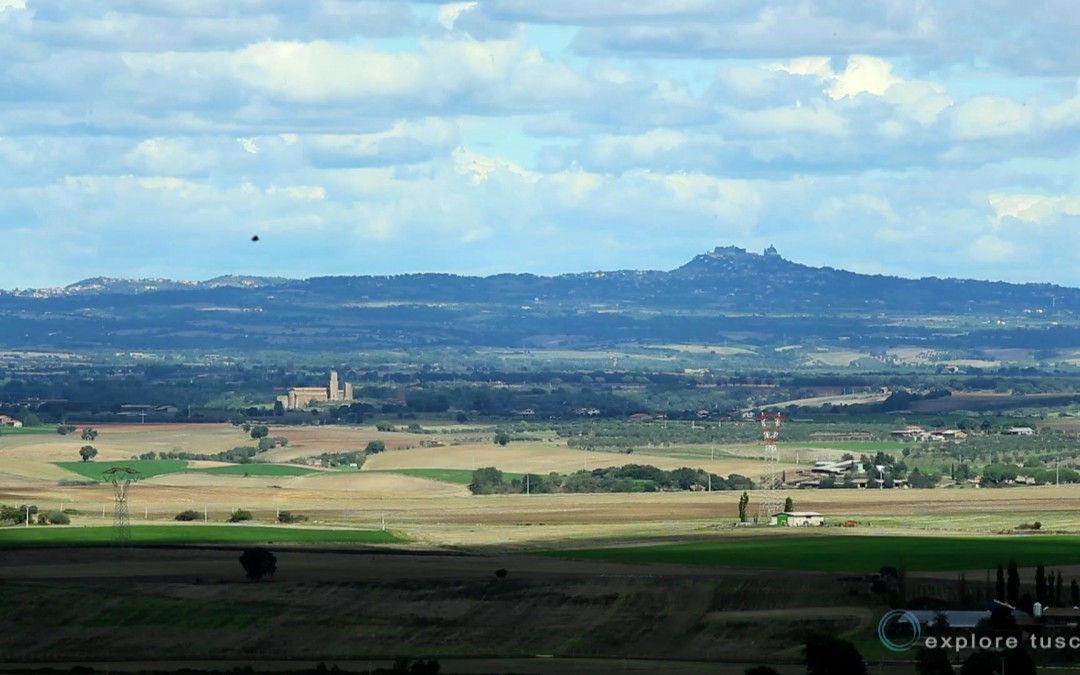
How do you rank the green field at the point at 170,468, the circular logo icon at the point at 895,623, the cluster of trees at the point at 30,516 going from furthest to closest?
the green field at the point at 170,468 < the cluster of trees at the point at 30,516 < the circular logo icon at the point at 895,623

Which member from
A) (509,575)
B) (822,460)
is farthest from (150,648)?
(822,460)

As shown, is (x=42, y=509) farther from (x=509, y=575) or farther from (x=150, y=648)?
(x=150, y=648)

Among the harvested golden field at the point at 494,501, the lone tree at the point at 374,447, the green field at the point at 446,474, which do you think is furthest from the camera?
the lone tree at the point at 374,447

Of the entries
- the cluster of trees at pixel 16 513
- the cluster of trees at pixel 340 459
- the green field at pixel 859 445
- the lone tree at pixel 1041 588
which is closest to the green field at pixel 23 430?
the cluster of trees at pixel 340 459

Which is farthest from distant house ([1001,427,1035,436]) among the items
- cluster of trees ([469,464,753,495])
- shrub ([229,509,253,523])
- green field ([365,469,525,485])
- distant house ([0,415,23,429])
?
shrub ([229,509,253,523])

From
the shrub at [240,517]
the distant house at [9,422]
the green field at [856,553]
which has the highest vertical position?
the distant house at [9,422]

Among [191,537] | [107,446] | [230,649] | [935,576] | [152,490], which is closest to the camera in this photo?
[230,649]

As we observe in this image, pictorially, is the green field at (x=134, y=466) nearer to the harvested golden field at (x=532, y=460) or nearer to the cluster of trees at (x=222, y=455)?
the cluster of trees at (x=222, y=455)
